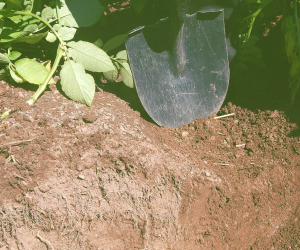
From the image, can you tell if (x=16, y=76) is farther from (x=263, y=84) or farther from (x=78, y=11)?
(x=263, y=84)

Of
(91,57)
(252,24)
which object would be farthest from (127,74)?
(252,24)

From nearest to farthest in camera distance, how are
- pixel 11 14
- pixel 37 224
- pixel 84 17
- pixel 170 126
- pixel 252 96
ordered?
pixel 37 224 → pixel 11 14 → pixel 84 17 → pixel 170 126 → pixel 252 96

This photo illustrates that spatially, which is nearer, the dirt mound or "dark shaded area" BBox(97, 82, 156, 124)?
the dirt mound

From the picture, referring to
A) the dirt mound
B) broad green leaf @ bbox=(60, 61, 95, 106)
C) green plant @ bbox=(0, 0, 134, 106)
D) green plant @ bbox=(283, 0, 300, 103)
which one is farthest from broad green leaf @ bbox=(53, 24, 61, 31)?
green plant @ bbox=(283, 0, 300, 103)

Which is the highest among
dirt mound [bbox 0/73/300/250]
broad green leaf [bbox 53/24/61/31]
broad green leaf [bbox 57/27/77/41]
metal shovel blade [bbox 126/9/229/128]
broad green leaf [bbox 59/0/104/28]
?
broad green leaf [bbox 59/0/104/28]

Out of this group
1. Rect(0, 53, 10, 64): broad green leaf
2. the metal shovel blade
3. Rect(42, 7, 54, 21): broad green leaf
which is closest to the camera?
Rect(0, 53, 10, 64): broad green leaf

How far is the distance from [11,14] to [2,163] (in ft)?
2.15

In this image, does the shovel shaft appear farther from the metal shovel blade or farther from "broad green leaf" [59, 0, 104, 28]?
"broad green leaf" [59, 0, 104, 28]

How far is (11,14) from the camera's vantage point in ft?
4.22

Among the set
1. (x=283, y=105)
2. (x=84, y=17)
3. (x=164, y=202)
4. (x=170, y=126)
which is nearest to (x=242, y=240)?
(x=164, y=202)

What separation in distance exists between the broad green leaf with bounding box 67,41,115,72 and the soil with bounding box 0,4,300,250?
0.19 m

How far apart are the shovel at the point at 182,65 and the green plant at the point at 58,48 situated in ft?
0.56

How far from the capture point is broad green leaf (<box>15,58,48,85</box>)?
4.56ft

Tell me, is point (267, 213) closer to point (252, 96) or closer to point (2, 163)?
point (252, 96)
